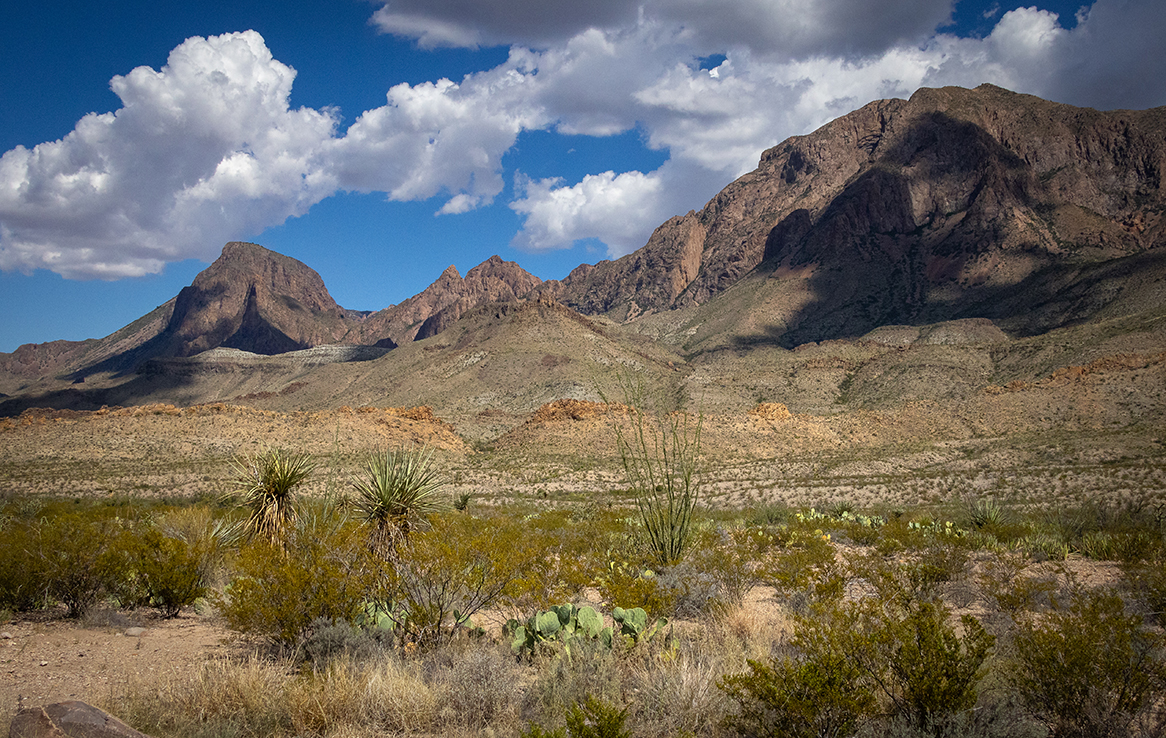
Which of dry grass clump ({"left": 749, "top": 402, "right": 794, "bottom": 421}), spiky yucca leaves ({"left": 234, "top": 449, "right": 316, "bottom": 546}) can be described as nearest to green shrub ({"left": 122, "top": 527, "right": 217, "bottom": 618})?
spiky yucca leaves ({"left": 234, "top": 449, "right": 316, "bottom": 546})

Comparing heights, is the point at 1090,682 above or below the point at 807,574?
above

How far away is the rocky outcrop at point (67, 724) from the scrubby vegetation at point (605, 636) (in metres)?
0.58

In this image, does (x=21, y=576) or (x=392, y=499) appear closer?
(x=21, y=576)

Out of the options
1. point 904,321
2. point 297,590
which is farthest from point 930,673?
point 904,321

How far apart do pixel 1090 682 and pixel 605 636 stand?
4056 mm

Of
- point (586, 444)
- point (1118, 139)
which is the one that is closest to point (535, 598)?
point (586, 444)

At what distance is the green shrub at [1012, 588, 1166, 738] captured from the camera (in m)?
4.54

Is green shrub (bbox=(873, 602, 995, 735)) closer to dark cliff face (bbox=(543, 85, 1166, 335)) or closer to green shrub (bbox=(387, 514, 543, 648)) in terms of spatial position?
green shrub (bbox=(387, 514, 543, 648))

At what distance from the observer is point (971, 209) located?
143750 millimetres

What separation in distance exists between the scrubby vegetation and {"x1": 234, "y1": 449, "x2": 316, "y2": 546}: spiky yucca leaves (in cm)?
17

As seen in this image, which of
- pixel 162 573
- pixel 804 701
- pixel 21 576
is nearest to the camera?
pixel 804 701

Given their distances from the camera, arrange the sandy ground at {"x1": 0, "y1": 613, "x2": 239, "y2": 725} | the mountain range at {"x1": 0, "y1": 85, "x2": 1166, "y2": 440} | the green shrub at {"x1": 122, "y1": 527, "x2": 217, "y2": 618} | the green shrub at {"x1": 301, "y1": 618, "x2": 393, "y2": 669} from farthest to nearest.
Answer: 1. the mountain range at {"x1": 0, "y1": 85, "x2": 1166, "y2": 440}
2. the green shrub at {"x1": 122, "y1": 527, "x2": 217, "y2": 618}
3. the green shrub at {"x1": 301, "y1": 618, "x2": 393, "y2": 669}
4. the sandy ground at {"x1": 0, "y1": 613, "x2": 239, "y2": 725}

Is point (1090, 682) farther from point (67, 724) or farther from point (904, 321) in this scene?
point (904, 321)

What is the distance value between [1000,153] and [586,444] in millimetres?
165121
